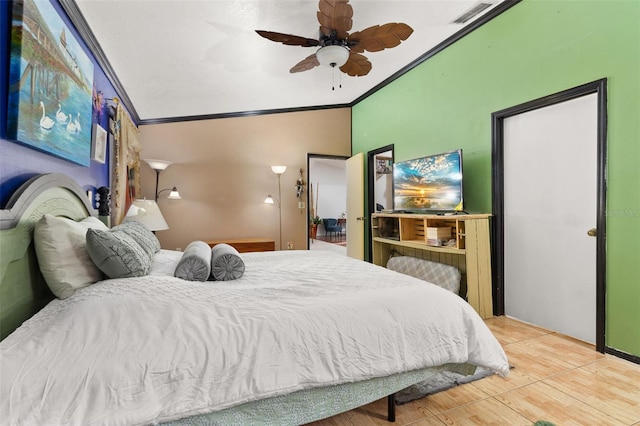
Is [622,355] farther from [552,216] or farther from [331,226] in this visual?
[331,226]

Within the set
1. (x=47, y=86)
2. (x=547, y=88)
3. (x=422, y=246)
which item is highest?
(x=547, y=88)

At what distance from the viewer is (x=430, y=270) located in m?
3.34

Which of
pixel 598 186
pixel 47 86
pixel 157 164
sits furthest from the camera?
pixel 157 164

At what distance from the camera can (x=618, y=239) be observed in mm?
2068

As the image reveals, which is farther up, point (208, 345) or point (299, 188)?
point (299, 188)

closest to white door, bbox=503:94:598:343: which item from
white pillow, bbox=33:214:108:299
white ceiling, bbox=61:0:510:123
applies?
white ceiling, bbox=61:0:510:123

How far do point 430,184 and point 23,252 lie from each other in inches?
130

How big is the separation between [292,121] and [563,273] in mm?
4100

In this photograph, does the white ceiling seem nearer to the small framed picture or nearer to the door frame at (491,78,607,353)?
the small framed picture

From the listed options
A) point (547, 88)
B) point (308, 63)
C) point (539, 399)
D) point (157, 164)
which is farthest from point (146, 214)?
point (547, 88)

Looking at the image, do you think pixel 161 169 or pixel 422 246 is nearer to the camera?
pixel 422 246

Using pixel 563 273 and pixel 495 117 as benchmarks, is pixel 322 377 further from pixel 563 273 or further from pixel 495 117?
pixel 495 117

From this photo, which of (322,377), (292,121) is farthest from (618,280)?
(292,121)

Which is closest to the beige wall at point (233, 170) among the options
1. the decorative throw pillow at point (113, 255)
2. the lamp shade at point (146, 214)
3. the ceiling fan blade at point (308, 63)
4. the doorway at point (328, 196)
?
the lamp shade at point (146, 214)
